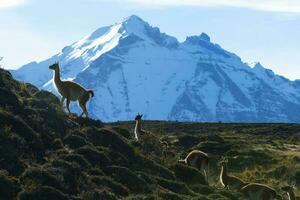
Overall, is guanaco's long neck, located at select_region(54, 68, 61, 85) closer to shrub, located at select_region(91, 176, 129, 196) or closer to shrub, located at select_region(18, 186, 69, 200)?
shrub, located at select_region(91, 176, 129, 196)

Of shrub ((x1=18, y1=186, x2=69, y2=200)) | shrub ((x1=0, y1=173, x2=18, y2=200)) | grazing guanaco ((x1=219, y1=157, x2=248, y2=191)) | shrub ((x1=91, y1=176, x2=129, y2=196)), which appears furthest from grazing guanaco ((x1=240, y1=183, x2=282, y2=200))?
shrub ((x1=0, y1=173, x2=18, y2=200))

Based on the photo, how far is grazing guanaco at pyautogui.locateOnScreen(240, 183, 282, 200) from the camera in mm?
23062

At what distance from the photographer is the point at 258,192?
23.3 m

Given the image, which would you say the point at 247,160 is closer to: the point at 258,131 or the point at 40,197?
the point at 40,197

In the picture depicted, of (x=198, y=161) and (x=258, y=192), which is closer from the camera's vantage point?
(x=258, y=192)

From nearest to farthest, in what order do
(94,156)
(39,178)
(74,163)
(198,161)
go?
(39,178) < (74,163) < (94,156) < (198,161)

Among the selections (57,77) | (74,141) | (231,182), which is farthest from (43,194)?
(231,182)

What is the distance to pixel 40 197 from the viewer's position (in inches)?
640

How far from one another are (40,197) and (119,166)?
581 cm

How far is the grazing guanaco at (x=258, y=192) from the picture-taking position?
23062 mm

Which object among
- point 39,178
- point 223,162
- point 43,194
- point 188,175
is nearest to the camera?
point 43,194

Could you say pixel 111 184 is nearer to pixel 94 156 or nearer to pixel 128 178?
pixel 128 178

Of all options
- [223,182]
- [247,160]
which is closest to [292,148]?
[247,160]

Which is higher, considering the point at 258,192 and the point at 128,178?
the point at 258,192
